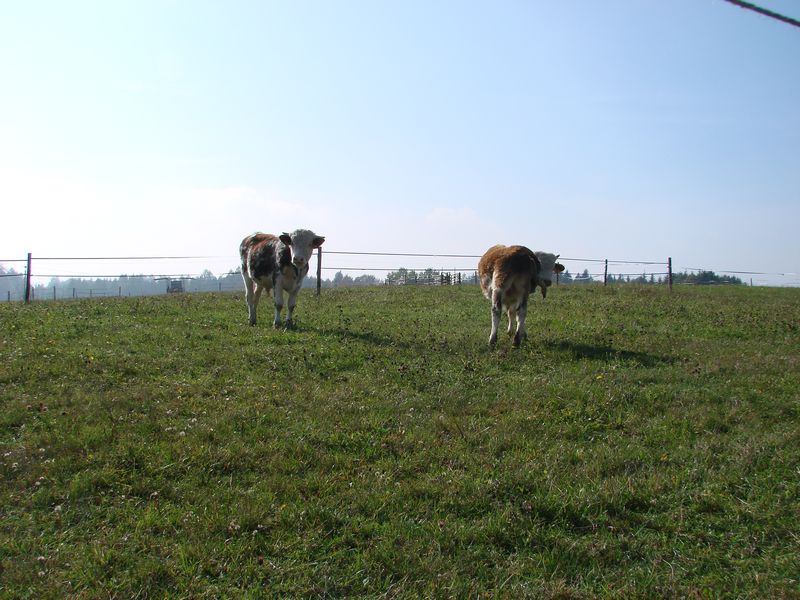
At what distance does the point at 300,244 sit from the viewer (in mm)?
15523

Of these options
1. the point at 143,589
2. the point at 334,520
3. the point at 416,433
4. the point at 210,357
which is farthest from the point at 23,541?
the point at 210,357

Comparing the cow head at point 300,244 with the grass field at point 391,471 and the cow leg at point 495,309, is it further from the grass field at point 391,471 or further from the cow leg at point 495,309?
the cow leg at point 495,309

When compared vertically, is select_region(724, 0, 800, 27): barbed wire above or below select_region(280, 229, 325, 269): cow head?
above

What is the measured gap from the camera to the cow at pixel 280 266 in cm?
1548

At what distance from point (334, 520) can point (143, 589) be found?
5.06ft

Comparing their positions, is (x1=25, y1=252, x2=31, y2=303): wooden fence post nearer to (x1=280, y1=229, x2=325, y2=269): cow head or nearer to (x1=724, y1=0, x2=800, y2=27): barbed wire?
(x1=280, y1=229, x2=325, y2=269): cow head

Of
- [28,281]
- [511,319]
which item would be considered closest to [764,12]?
[511,319]

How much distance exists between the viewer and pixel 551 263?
16.1 m

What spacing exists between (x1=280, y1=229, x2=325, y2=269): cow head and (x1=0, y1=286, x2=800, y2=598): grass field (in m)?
3.80

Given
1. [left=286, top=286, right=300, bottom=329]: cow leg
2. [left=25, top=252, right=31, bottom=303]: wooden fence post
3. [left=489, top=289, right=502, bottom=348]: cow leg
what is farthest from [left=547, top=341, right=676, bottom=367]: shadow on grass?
[left=25, top=252, right=31, bottom=303]: wooden fence post

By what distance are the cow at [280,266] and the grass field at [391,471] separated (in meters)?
3.62

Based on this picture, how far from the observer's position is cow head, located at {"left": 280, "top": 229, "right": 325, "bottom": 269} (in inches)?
608

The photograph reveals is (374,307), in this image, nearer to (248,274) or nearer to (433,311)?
(433,311)

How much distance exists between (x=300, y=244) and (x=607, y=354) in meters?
7.70
